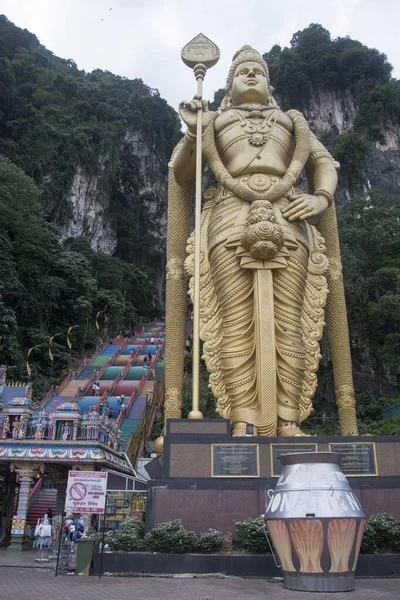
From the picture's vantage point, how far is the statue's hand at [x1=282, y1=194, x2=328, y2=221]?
270 inches

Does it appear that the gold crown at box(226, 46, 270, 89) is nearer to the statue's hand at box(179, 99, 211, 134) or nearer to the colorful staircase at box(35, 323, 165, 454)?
the statue's hand at box(179, 99, 211, 134)

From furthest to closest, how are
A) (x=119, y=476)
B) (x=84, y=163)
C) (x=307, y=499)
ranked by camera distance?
(x=84, y=163), (x=119, y=476), (x=307, y=499)

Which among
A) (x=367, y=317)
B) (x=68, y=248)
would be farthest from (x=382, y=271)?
(x=68, y=248)

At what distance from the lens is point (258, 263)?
21.9 ft

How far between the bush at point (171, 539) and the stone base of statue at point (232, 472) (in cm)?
43

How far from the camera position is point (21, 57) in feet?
139

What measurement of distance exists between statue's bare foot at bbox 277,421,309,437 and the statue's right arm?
3.72m

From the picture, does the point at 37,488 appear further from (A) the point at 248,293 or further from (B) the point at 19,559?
(A) the point at 248,293

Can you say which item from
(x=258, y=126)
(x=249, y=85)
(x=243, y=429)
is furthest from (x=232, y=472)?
(x=249, y=85)

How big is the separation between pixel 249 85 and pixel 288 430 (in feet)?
15.7

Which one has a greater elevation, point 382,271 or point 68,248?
point 68,248

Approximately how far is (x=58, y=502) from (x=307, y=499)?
30.1 ft

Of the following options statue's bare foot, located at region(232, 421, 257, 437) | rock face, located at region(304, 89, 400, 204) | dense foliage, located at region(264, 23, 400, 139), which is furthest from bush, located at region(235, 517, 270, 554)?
dense foliage, located at region(264, 23, 400, 139)

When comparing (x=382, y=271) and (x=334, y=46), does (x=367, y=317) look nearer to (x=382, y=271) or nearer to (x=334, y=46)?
(x=382, y=271)
